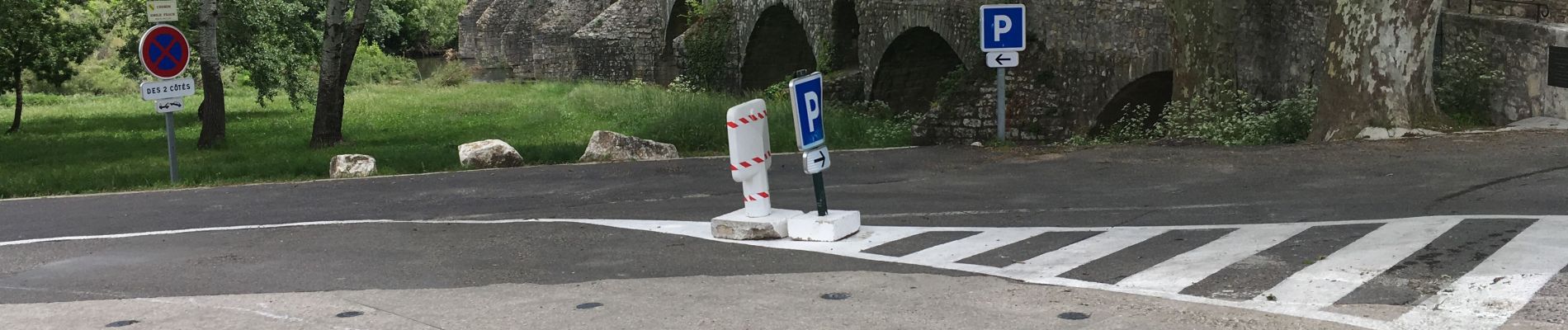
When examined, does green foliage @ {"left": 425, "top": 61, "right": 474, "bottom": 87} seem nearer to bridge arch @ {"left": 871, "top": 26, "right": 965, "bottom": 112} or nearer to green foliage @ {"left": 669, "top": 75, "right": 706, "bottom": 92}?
green foliage @ {"left": 669, "top": 75, "right": 706, "bottom": 92}

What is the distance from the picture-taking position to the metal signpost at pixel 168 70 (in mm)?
15852

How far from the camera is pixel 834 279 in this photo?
7562 millimetres

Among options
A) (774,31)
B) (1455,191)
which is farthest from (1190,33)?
(774,31)

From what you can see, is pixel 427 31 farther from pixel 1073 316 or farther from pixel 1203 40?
pixel 1073 316

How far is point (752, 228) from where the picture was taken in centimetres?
921

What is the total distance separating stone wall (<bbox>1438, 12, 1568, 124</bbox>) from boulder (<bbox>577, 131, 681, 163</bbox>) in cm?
904

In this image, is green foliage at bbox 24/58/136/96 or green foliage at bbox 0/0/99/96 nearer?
green foliage at bbox 0/0/99/96

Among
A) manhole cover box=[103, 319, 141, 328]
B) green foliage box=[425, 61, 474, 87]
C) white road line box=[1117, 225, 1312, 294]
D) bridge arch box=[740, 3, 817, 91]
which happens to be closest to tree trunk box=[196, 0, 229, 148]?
bridge arch box=[740, 3, 817, 91]

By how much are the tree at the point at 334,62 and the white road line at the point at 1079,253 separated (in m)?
14.2

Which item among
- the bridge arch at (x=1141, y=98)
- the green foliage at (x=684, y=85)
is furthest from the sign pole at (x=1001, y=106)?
the green foliage at (x=684, y=85)

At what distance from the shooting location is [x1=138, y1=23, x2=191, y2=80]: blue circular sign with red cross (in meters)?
15.8

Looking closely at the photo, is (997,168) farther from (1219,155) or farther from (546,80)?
(546,80)

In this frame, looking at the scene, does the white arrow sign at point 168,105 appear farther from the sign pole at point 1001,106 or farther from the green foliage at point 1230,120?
the green foliage at point 1230,120

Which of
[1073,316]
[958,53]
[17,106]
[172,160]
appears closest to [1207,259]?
[1073,316]
